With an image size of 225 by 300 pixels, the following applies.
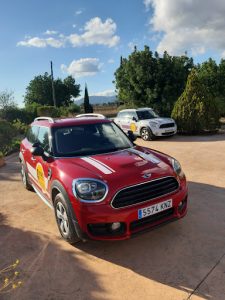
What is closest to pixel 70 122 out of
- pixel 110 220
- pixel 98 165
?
pixel 98 165

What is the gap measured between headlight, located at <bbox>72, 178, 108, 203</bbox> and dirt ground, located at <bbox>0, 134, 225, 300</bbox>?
79cm

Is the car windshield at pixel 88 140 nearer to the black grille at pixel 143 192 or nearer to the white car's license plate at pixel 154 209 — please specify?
the black grille at pixel 143 192

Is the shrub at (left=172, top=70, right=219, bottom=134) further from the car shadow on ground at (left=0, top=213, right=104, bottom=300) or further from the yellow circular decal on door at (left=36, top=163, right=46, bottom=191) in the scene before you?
the car shadow on ground at (left=0, top=213, right=104, bottom=300)

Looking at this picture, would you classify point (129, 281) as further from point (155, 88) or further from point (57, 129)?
point (155, 88)

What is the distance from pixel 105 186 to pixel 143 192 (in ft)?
1.55

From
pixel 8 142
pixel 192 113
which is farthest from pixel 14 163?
pixel 192 113

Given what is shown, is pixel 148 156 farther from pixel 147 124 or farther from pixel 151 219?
pixel 147 124

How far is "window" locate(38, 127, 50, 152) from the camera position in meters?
4.79

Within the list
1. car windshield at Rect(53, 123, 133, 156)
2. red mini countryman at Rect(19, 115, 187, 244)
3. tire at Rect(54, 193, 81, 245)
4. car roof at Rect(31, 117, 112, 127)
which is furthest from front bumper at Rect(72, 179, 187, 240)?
car roof at Rect(31, 117, 112, 127)

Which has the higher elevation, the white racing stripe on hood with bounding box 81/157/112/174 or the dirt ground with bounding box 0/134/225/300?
the white racing stripe on hood with bounding box 81/157/112/174

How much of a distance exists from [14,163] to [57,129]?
563 centimetres

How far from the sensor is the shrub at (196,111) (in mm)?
13820

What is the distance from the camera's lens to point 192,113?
14000 mm

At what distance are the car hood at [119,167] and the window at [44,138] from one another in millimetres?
726
